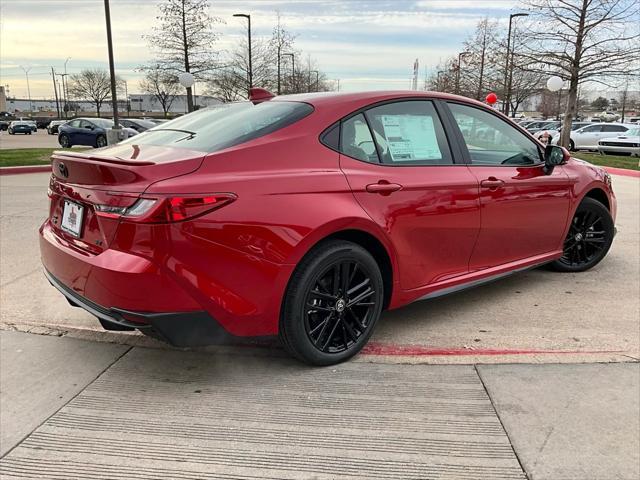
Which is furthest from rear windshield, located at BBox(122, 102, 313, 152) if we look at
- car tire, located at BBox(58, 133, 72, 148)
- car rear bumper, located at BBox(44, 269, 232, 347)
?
car tire, located at BBox(58, 133, 72, 148)

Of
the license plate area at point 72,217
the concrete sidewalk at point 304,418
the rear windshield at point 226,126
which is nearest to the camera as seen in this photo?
the concrete sidewalk at point 304,418

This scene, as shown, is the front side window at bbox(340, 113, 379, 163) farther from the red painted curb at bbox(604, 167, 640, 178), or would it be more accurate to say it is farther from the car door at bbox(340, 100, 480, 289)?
the red painted curb at bbox(604, 167, 640, 178)

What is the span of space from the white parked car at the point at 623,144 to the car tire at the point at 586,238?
19.6m

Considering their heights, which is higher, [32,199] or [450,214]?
[450,214]

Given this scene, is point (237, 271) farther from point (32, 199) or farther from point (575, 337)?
point (32, 199)

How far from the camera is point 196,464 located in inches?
90.3

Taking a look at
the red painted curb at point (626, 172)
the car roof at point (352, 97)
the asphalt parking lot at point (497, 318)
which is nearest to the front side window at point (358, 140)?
the car roof at point (352, 97)

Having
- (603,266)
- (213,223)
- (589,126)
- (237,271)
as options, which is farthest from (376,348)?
(589,126)

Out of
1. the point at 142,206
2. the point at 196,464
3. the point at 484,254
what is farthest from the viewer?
the point at 484,254

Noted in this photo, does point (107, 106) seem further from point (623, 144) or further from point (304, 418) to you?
point (304, 418)

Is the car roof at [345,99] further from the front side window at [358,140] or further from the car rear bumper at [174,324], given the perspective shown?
the car rear bumper at [174,324]

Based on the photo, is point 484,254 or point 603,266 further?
point 603,266

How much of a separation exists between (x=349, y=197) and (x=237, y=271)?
2.58ft

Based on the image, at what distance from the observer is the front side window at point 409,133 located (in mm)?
3336
